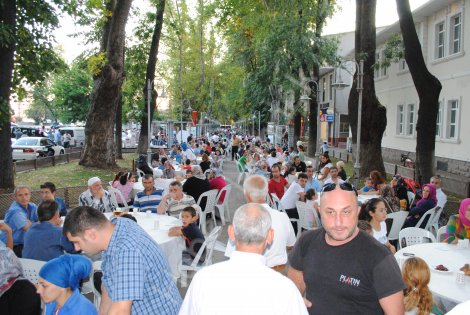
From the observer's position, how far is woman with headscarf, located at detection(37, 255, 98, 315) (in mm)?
2963

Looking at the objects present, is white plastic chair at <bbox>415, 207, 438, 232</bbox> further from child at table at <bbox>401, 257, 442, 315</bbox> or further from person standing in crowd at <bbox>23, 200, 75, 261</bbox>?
person standing in crowd at <bbox>23, 200, 75, 261</bbox>

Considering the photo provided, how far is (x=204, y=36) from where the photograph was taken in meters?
49.2

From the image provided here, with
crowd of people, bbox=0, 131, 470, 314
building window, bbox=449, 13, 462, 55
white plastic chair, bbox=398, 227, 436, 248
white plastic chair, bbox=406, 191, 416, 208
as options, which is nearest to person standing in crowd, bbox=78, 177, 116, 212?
crowd of people, bbox=0, 131, 470, 314

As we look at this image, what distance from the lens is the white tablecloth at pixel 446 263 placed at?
415 centimetres

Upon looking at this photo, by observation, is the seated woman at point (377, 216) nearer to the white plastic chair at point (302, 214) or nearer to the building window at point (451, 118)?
the white plastic chair at point (302, 214)

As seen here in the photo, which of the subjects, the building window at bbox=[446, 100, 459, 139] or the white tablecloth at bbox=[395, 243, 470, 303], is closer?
the white tablecloth at bbox=[395, 243, 470, 303]

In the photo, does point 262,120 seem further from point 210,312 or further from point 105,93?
point 210,312

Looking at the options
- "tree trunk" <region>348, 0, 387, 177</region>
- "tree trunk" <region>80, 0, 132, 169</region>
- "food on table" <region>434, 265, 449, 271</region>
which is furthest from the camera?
"tree trunk" <region>80, 0, 132, 169</region>

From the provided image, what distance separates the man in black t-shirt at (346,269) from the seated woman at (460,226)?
3.89m

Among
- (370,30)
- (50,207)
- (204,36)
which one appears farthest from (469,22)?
(204,36)

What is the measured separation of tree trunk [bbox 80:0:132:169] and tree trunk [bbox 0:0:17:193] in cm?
424

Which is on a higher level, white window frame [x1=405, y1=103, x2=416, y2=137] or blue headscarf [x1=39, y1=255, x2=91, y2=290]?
white window frame [x1=405, y1=103, x2=416, y2=137]

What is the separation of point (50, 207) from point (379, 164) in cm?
1256

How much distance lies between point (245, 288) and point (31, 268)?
3.65m
